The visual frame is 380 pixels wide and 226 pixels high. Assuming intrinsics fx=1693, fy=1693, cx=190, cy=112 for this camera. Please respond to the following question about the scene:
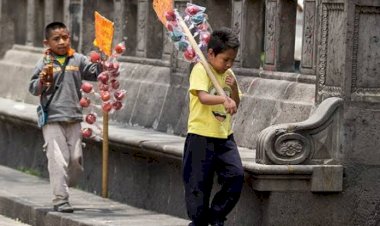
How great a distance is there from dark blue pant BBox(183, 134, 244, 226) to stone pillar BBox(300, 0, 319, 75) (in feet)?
4.18

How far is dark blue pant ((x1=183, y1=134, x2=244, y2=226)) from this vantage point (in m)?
11.3

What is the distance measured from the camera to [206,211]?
1153cm

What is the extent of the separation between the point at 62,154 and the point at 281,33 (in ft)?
6.60

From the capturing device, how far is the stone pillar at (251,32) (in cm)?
1348

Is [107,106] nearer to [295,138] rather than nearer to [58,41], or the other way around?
[58,41]

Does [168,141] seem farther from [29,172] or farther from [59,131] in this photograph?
[29,172]

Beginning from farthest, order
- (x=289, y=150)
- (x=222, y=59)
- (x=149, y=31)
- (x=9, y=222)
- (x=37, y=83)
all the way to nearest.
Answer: (x=149, y=31)
(x=9, y=222)
(x=37, y=83)
(x=289, y=150)
(x=222, y=59)

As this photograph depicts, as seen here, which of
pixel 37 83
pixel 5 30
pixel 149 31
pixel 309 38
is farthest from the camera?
pixel 5 30

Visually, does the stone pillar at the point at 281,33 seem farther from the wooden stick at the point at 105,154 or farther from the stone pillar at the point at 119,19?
the stone pillar at the point at 119,19

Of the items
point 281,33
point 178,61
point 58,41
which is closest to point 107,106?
point 58,41

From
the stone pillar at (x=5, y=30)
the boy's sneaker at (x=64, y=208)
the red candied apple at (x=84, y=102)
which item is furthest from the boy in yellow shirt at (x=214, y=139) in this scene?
the stone pillar at (x=5, y=30)

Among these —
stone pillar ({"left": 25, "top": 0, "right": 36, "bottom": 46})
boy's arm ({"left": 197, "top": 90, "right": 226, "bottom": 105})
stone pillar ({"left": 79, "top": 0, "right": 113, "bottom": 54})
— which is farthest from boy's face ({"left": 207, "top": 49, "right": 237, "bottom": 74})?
stone pillar ({"left": 25, "top": 0, "right": 36, "bottom": 46})

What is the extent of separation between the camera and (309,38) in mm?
12445

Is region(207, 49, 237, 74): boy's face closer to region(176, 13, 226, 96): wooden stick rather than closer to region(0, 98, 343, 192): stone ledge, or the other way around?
region(176, 13, 226, 96): wooden stick
